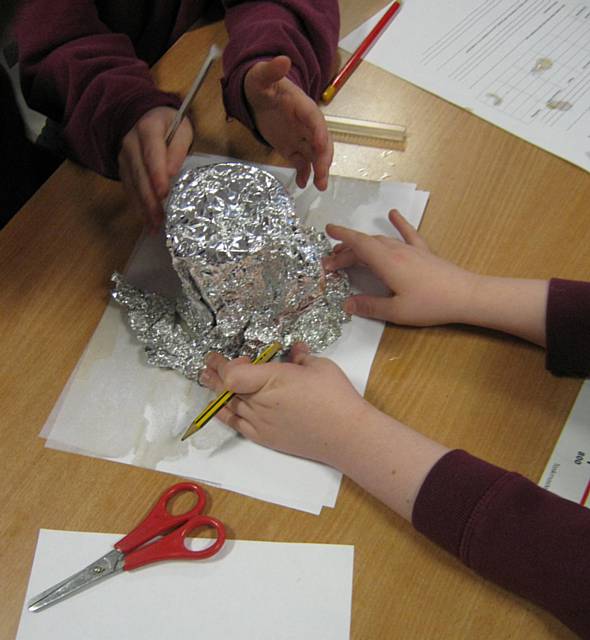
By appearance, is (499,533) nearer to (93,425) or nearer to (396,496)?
(396,496)

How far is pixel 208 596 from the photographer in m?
0.55

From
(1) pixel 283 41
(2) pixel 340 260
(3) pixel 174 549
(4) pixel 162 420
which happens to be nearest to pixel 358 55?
(1) pixel 283 41

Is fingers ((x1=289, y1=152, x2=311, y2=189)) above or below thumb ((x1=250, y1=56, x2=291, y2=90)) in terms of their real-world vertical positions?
below

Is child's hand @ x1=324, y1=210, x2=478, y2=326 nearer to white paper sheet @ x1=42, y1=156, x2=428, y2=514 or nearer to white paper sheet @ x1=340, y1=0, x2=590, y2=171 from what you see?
white paper sheet @ x1=42, y1=156, x2=428, y2=514

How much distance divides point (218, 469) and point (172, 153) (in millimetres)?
391

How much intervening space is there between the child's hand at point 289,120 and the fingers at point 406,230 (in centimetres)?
9

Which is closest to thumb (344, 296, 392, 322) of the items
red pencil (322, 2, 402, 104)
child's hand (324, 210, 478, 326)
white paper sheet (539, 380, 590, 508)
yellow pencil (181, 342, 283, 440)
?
child's hand (324, 210, 478, 326)

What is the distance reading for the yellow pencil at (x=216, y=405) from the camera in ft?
1.91

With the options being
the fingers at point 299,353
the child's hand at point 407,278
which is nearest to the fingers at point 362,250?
the child's hand at point 407,278

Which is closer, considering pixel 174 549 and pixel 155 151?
pixel 174 549

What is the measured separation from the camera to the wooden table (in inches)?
21.5

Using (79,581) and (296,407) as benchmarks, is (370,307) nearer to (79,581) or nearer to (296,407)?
(296,407)

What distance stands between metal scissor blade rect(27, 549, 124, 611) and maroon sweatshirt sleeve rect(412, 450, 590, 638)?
277 mm

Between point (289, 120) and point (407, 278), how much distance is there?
248 millimetres
